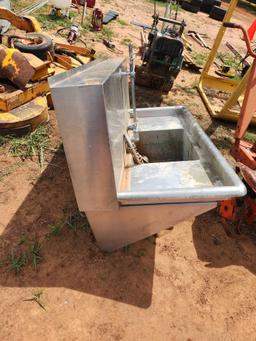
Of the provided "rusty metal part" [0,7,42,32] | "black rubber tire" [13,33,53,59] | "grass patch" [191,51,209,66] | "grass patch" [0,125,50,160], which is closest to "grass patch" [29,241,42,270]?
"grass patch" [0,125,50,160]

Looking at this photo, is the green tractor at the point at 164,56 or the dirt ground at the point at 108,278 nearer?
the dirt ground at the point at 108,278

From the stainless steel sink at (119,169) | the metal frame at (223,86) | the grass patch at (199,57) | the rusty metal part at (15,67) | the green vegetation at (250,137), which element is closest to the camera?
the stainless steel sink at (119,169)

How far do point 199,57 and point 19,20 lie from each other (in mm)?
5152

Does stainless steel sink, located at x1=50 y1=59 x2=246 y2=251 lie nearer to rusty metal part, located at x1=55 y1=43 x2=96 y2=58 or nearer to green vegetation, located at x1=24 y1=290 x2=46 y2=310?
green vegetation, located at x1=24 y1=290 x2=46 y2=310

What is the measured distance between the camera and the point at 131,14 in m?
10.6

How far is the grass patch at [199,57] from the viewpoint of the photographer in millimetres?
7798

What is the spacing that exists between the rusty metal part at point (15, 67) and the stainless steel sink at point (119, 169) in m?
1.62

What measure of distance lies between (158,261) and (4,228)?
149 centimetres

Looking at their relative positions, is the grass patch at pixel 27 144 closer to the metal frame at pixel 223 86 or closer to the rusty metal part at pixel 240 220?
the rusty metal part at pixel 240 220

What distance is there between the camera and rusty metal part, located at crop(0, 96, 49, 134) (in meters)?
3.70

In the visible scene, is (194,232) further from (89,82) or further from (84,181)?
(89,82)

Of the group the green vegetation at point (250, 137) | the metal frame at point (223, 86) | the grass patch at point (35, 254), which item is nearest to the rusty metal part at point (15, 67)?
the grass patch at point (35, 254)

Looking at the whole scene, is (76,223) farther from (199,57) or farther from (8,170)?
(199,57)

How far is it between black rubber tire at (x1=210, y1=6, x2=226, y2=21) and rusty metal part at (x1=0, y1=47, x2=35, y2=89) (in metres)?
12.0
